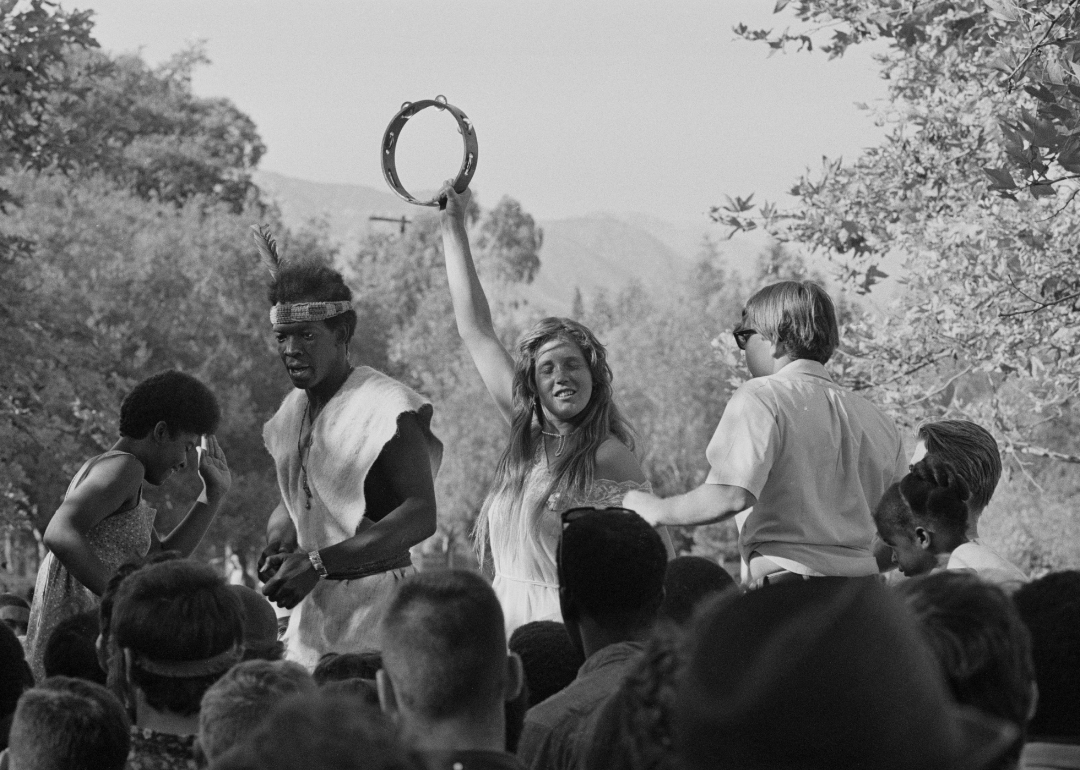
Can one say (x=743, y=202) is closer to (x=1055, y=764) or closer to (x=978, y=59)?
(x=978, y=59)

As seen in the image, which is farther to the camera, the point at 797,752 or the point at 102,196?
the point at 102,196

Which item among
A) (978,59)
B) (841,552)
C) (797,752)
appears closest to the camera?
(797,752)

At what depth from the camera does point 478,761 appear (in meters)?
2.35

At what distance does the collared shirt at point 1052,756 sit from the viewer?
2.24 m

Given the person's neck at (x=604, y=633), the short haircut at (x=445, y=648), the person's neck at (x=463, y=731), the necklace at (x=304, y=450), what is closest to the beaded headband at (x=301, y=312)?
the necklace at (x=304, y=450)

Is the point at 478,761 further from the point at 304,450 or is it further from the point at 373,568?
the point at 304,450

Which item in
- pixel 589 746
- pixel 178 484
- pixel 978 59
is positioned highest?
pixel 978 59

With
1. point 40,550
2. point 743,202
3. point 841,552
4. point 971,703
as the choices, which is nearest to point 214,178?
point 40,550

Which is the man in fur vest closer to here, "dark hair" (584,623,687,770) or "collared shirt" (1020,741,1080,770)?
"collared shirt" (1020,741,1080,770)

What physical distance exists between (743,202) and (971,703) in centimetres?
704

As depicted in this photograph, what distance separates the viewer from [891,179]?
349 inches

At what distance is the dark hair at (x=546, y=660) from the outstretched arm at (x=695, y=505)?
1.55 ft

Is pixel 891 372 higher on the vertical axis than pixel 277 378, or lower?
higher

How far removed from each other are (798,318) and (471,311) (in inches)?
47.0
